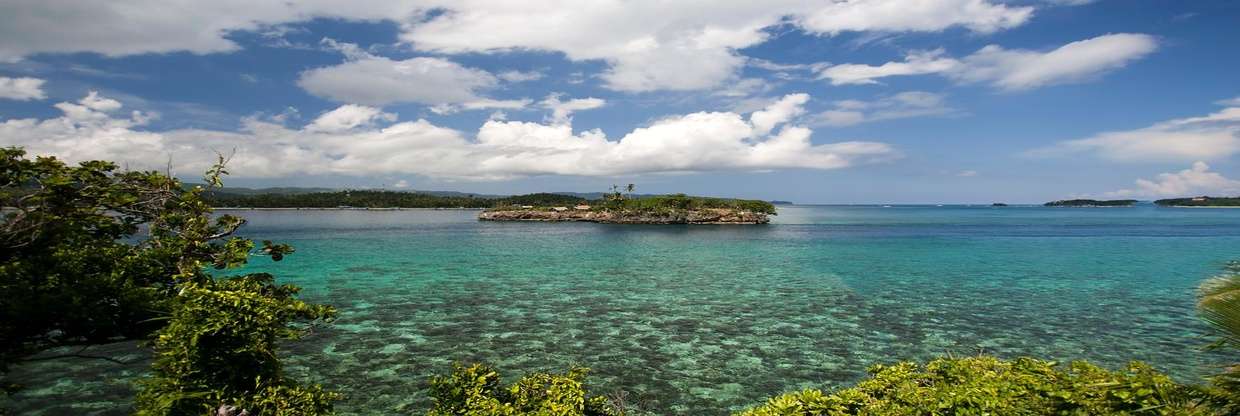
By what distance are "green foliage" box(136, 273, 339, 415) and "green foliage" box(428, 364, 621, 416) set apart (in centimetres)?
202

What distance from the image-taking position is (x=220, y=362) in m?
9.07

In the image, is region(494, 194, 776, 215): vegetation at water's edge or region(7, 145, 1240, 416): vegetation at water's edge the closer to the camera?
region(7, 145, 1240, 416): vegetation at water's edge

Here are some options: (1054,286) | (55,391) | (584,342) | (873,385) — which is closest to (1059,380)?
(873,385)


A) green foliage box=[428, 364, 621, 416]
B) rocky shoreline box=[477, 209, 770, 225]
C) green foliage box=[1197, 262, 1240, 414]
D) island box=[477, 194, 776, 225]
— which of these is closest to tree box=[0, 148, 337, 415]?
green foliage box=[428, 364, 621, 416]

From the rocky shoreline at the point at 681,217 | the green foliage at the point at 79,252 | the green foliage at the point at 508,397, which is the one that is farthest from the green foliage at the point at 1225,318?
the rocky shoreline at the point at 681,217

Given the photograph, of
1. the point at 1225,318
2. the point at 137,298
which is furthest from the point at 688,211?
the point at 1225,318

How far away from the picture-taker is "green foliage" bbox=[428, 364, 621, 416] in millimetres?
8516

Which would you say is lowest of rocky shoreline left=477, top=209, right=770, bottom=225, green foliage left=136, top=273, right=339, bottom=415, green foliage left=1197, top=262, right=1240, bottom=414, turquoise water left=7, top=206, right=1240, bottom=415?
turquoise water left=7, top=206, right=1240, bottom=415

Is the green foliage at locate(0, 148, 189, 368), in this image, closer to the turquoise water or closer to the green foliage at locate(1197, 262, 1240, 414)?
the turquoise water

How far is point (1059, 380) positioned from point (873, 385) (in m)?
2.92

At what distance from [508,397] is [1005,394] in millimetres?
8196

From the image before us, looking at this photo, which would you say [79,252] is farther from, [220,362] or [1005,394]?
[1005,394]

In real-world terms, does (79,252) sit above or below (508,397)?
above

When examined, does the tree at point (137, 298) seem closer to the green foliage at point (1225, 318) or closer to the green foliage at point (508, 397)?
the green foliage at point (508, 397)
